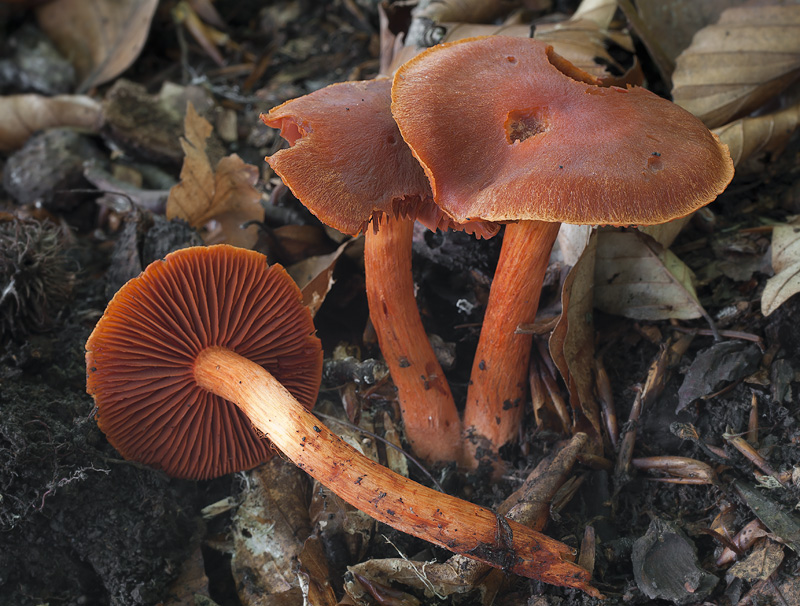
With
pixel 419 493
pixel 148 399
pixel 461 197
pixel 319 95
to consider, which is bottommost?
pixel 419 493

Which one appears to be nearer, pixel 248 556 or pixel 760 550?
pixel 760 550

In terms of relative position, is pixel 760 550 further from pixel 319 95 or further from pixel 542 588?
pixel 319 95

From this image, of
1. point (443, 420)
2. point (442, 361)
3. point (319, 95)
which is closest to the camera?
point (319, 95)

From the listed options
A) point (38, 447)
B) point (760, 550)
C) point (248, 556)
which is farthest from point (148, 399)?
point (760, 550)

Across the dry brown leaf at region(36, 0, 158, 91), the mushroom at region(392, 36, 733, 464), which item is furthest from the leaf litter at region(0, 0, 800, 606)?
the dry brown leaf at region(36, 0, 158, 91)

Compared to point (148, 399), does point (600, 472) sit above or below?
below

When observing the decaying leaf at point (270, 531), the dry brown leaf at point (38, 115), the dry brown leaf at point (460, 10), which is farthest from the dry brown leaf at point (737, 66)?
the dry brown leaf at point (38, 115)
